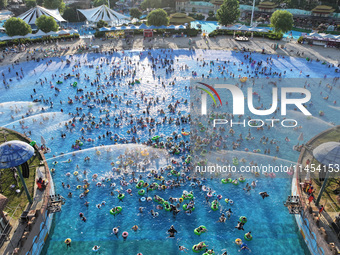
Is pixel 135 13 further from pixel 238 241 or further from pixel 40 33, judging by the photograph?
pixel 238 241

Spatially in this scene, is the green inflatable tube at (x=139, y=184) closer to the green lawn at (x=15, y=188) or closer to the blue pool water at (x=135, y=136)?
the blue pool water at (x=135, y=136)

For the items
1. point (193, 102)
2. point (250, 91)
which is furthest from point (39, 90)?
point (250, 91)

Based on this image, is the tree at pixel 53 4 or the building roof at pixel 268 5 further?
the tree at pixel 53 4

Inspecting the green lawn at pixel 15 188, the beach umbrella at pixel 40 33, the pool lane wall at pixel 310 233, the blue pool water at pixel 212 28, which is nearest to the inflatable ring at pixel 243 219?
the pool lane wall at pixel 310 233

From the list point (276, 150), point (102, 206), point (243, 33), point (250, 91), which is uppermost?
point (243, 33)

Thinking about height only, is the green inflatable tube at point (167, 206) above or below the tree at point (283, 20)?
below

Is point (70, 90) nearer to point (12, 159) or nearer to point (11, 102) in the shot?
point (11, 102)

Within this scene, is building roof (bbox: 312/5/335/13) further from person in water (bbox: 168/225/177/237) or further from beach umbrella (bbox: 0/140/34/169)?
beach umbrella (bbox: 0/140/34/169)
